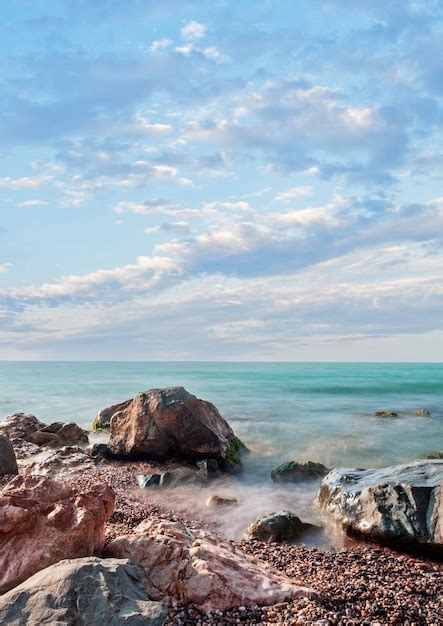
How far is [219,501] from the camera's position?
10.6 metres

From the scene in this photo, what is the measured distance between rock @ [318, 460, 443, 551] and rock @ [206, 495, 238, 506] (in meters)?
2.02

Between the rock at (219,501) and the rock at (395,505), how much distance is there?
202 cm

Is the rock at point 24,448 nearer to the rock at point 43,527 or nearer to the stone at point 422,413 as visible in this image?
the rock at point 43,527

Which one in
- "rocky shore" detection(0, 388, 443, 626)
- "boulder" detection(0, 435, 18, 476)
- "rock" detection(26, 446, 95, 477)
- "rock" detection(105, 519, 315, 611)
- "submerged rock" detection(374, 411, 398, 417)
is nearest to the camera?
"rocky shore" detection(0, 388, 443, 626)

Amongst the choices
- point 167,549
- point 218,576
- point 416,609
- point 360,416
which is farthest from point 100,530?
point 360,416

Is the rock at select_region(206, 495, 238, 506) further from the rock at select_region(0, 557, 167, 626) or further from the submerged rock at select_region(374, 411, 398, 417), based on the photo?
the submerged rock at select_region(374, 411, 398, 417)

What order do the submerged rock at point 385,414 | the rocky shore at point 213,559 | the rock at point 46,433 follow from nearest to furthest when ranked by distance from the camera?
1. the rocky shore at point 213,559
2. the rock at point 46,433
3. the submerged rock at point 385,414

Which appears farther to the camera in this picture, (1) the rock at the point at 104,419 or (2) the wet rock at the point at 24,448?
(1) the rock at the point at 104,419

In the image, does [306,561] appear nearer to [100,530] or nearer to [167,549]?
[167,549]

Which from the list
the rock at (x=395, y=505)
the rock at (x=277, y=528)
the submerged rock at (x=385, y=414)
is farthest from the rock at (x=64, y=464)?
the submerged rock at (x=385, y=414)

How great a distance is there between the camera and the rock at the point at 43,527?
559cm

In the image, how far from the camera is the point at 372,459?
15461mm

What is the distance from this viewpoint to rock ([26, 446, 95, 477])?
11891 millimetres

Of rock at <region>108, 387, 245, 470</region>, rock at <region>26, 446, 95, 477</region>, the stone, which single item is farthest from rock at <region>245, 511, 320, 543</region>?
the stone
